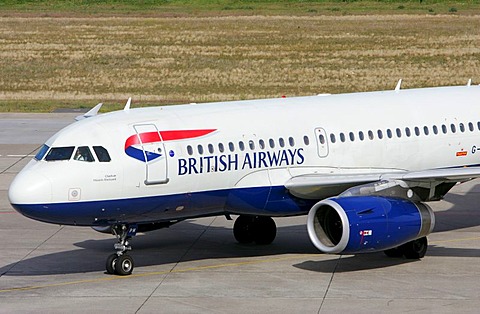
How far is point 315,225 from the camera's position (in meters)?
23.0

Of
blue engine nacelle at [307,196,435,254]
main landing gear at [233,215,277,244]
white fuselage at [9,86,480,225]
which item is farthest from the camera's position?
main landing gear at [233,215,277,244]

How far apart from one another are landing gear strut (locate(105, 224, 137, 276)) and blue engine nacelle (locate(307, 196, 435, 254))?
144 inches

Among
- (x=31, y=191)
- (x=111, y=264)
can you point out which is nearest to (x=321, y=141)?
(x=111, y=264)

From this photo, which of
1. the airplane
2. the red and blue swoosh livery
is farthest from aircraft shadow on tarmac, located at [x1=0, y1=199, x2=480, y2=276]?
the red and blue swoosh livery

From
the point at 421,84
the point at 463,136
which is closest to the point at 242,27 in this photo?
the point at 421,84

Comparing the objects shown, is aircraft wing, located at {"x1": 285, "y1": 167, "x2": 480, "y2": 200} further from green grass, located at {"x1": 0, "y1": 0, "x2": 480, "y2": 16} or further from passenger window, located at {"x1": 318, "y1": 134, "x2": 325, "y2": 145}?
green grass, located at {"x1": 0, "y1": 0, "x2": 480, "y2": 16}

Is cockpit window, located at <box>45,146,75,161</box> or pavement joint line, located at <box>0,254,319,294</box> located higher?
cockpit window, located at <box>45,146,75,161</box>

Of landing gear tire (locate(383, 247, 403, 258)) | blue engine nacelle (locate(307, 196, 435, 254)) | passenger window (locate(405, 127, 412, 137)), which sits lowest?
landing gear tire (locate(383, 247, 403, 258))

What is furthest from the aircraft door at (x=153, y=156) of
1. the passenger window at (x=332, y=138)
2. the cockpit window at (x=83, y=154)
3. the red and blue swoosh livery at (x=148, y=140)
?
the passenger window at (x=332, y=138)

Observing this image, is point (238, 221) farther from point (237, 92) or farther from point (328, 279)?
point (237, 92)

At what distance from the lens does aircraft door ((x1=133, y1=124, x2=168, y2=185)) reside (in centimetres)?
2241

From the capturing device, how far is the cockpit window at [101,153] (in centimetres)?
2212

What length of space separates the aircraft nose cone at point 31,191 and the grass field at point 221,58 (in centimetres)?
3011

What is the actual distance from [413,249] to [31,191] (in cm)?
818
